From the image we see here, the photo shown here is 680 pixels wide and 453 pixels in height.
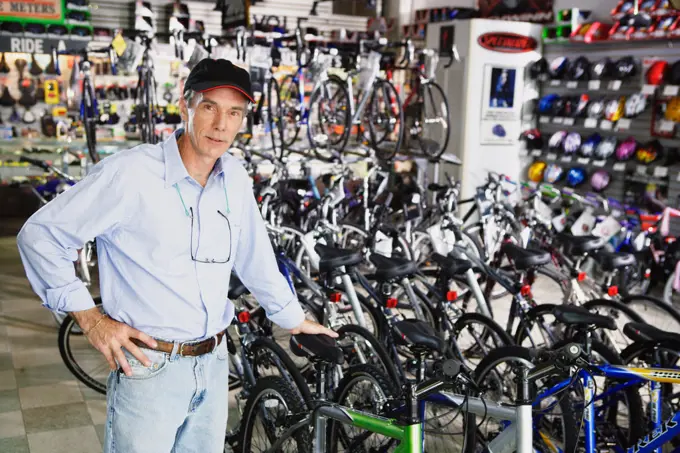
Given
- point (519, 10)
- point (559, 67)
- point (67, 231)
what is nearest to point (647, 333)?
point (67, 231)

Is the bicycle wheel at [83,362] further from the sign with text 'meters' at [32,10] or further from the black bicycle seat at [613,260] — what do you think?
the sign with text 'meters' at [32,10]

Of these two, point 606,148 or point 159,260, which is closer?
point 159,260

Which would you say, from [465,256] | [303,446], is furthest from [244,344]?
[465,256]

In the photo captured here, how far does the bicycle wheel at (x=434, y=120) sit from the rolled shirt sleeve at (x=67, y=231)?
17.9ft

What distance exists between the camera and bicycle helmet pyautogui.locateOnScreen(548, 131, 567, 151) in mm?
8047

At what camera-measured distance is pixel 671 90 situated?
22.0ft

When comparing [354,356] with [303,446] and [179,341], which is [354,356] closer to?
[303,446]

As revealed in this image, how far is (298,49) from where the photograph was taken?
7.30m

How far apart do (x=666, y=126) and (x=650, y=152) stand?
0.95 feet

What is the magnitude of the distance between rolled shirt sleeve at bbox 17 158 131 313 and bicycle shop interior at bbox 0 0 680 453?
36.6 inches

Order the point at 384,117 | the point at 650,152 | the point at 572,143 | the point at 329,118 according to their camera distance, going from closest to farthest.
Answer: the point at 650,152 → the point at 384,117 → the point at 329,118 → the point at 572,143

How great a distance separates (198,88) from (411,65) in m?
6.01

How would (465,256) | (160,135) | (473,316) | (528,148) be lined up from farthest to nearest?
(528,148)
(160,135)
(465,256)
(473,316)

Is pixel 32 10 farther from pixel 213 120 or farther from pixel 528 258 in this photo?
pixel 213 120
